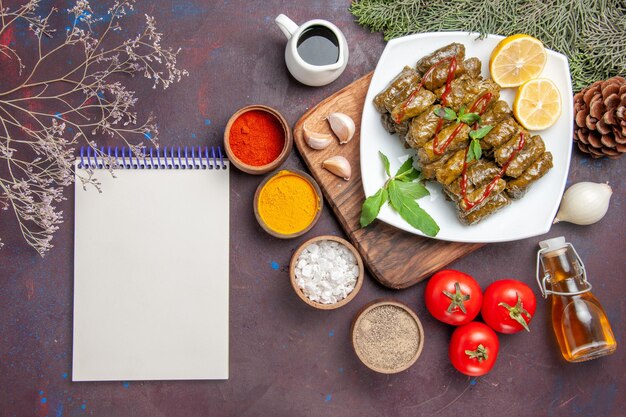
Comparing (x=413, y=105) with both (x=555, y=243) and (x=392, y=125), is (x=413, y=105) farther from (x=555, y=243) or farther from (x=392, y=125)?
(x=555, y=243)

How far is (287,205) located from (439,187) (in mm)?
511

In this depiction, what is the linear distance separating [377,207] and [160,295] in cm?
80

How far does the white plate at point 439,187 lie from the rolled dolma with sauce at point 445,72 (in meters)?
0.06

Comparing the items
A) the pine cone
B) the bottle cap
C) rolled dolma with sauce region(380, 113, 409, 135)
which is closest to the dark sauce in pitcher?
rolled dolma with sauce region(380, 113, 409, 135)

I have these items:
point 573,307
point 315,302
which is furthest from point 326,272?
point 573,307

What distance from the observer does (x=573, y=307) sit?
73.7 inches

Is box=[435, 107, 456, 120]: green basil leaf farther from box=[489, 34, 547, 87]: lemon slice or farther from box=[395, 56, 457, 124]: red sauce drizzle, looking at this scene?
box=[489, 34, 547, 87]: lemon slice

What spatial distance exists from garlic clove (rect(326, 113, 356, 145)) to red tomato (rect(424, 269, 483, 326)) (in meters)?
0.55

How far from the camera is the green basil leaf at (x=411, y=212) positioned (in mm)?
1775

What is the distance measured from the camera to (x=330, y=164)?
1825 mm

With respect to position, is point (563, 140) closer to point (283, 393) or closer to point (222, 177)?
point (222, 177)

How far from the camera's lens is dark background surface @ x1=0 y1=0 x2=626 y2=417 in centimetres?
192

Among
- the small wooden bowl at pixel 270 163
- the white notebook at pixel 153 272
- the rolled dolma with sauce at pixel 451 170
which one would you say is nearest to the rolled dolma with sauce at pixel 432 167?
the rolled dolma with sauce at pixel 451 170

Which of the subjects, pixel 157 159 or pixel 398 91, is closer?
pixel 398 91
